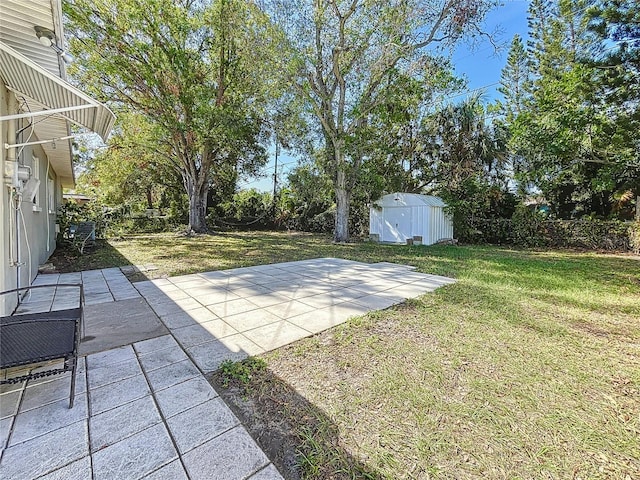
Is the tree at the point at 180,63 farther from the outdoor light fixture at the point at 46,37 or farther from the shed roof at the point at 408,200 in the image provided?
the outdoor light fixture at the point at 46,37

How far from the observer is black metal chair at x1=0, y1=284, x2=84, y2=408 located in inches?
66.6

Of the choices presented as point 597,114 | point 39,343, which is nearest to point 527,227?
point 597,114

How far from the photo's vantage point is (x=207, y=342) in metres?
2.77

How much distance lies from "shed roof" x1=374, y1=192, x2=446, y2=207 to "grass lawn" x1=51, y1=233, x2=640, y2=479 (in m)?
7.38

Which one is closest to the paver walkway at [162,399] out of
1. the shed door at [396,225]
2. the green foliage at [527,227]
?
the shed door at [396,225]

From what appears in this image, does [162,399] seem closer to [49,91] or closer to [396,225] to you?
[49,91]

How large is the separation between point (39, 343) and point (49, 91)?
2616mm

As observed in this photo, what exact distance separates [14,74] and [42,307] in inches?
103

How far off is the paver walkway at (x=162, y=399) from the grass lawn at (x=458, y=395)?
0.24 metres

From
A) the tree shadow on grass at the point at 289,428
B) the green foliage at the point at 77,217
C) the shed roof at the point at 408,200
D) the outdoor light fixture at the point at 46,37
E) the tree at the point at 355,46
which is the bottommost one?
the tree shadow on grass at the point at 289,428

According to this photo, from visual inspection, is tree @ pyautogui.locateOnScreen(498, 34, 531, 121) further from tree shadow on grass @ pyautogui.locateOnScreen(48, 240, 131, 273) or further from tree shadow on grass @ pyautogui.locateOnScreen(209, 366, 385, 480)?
tree shadow on grass @ pyautogui.locateOnScreen(209, 366, 385, 480)

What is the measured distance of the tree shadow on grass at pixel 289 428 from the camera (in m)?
1.45

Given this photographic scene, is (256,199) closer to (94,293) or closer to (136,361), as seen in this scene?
(94,293)

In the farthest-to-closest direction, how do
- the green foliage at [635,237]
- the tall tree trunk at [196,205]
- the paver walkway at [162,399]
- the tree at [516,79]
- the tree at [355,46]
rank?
the tree at [516,79] → the tall tree trunk at [196,205] → the green foliage at [635,237] → the tree at [355,46] → the paver walkway at [162,399]
